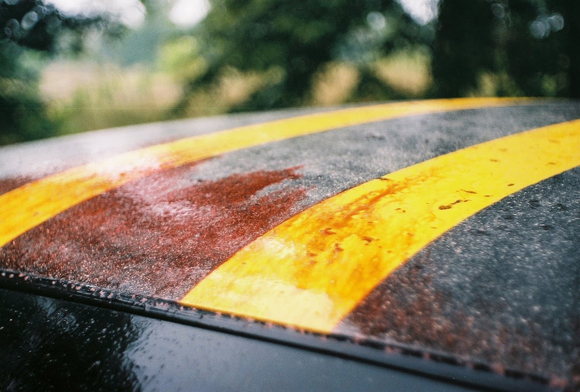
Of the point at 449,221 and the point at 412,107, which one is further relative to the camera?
the point at 412,107

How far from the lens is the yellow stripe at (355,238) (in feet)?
1.69

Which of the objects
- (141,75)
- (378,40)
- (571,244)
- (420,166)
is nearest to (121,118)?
(141,75)

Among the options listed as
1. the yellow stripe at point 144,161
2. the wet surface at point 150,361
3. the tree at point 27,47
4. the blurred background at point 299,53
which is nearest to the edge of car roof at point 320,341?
the wet surface at point 150,361

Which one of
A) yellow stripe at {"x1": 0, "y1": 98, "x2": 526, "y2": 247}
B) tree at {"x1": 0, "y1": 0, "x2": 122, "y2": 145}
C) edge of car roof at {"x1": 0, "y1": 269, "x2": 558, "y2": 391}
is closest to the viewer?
edge of car roof at {"x1": 0, "y1": 269, "x2": 558, "y2": 391}

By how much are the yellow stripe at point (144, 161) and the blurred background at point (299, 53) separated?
3225mm

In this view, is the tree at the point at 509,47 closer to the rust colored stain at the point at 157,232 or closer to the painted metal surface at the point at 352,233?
the painted metal surface at the point at 352,233

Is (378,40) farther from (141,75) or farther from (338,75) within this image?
(141,75)

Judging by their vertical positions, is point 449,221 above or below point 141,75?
below

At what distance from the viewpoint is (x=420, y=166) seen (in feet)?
2.90

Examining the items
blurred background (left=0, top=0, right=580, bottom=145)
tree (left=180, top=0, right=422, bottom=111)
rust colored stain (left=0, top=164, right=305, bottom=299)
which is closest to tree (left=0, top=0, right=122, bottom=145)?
blurred background (left=0, top=0, right=580, bottom=145)

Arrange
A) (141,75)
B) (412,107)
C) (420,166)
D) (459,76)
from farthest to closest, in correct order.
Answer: (141,75), (459,76), (412,107), (420,166)

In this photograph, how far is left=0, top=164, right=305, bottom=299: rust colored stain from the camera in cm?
61

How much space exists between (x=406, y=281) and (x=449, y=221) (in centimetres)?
17

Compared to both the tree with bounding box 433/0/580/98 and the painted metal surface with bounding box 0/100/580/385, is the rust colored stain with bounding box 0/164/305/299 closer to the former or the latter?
the painted metal surface with bounding box 0/100/580/385
